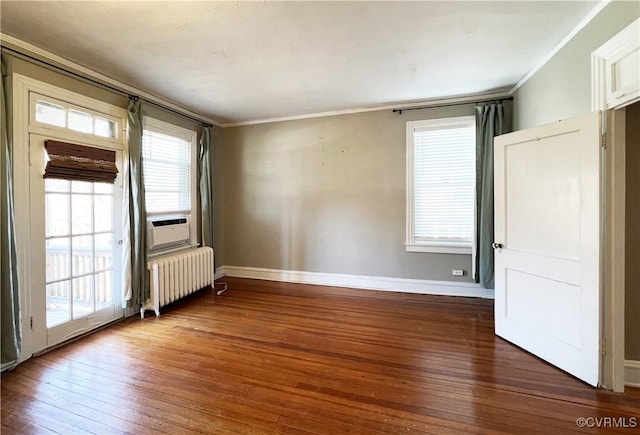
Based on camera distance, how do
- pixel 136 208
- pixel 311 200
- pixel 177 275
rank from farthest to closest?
pixel 311 200 → pixel 177 275 → pixel 136 208

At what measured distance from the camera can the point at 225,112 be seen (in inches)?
172

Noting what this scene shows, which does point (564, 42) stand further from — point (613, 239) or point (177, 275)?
point (177, 275)

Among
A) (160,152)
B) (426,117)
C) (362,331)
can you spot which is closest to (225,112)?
(160,152)

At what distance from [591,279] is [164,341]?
375 centimetres

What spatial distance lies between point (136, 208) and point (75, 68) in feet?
4.97

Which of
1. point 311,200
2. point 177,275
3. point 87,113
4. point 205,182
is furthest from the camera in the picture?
point 311,200

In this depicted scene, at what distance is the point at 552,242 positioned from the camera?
2.30 m

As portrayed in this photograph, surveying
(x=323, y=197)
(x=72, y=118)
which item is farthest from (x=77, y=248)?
(x=323, y=197)

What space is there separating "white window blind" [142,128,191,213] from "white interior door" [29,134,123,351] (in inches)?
18.0

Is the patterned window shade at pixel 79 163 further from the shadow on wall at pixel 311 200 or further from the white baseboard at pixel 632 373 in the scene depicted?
the white baseboard at pixel 632 373

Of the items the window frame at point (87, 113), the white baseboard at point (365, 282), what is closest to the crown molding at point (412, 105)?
the window frame at point (87, 113)

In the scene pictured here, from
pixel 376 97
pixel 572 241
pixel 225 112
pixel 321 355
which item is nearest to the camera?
pixel 572 241

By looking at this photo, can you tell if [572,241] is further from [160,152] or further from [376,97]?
[160,152]

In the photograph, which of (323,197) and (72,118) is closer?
(72,118)
